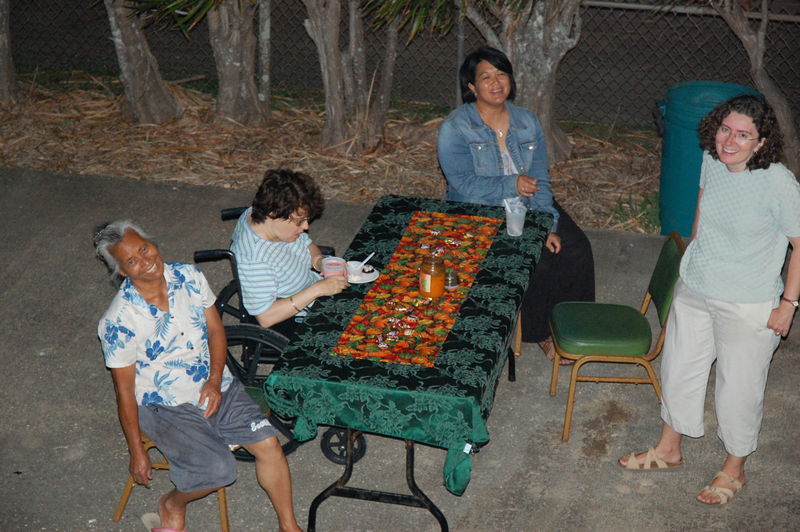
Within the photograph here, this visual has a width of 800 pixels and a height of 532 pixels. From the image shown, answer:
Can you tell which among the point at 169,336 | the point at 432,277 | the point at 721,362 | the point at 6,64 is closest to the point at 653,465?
the point at 721,362

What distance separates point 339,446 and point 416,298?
3.12ft

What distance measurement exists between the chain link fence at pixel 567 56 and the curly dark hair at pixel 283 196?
500 centimetres

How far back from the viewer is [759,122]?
345 centimetres

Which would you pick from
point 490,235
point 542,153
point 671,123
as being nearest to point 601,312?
point 490,235

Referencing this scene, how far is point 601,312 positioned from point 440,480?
1.26 m

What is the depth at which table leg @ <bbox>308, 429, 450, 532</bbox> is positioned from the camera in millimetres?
3775

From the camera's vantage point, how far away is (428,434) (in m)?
3.36

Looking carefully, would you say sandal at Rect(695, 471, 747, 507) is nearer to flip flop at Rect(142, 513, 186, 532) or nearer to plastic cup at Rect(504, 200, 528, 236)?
plastic cup at Rect(504, 200, 528, 236)

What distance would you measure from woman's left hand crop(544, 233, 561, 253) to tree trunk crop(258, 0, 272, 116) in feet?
13.9

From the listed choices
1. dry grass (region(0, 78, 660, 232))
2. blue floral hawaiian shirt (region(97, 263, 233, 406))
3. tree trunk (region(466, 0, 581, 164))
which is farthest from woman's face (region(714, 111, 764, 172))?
tree trunk (region(466, 0, 581, 164))

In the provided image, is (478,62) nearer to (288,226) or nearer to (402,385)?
(288,226)

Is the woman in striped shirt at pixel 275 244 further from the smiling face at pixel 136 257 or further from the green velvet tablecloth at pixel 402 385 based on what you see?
the smiling face at pixel 136 257

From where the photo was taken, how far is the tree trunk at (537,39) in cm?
680

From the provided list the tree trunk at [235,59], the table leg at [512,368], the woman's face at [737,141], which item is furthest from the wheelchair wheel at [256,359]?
the tree trunk at [235,59]
